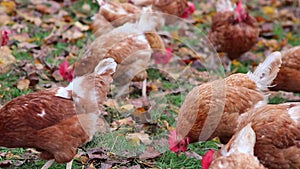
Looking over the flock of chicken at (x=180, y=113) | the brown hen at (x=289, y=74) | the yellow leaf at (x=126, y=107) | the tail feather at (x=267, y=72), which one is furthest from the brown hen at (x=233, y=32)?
the tail feather at (x=267, y=72)

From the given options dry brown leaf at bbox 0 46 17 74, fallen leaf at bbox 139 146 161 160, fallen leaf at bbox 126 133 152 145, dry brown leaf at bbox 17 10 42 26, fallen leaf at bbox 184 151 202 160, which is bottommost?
fallen leaf at bbox 184 151 202 160

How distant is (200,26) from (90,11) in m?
1.33

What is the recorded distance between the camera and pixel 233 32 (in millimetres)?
5672

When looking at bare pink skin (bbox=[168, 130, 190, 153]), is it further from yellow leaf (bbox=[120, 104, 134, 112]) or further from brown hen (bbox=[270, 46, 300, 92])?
brown hen (bbox=[270, 46, 300, 92])

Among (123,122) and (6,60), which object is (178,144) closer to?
(123,122)

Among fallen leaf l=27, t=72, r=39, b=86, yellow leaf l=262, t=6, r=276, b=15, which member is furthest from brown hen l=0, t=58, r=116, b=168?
yellow leaf l=262, t=6, r=276, b=15

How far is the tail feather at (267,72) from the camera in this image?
159 inches

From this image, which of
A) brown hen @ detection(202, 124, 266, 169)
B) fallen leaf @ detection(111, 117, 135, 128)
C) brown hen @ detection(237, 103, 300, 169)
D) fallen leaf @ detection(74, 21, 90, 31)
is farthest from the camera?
fallen leaf @ detection(74, 21, 90, 31)

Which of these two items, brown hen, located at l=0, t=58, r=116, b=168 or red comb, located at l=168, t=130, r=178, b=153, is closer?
brown hen, located at l=0, t=58, r=116, b=168

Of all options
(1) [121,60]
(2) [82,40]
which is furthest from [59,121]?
(2) [82,40]

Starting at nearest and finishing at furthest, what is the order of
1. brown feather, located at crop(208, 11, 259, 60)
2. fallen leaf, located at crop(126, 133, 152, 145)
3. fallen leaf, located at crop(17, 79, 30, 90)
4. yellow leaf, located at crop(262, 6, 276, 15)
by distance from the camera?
fallen leaf, located at crop(126, 133, 152, 145), fallen leaf, located at crop(17, 79, 30, 90), brown feather, located at crop(208, 11, 259, 60), yellow leaf, located at crop(262, 6, 276, 15)

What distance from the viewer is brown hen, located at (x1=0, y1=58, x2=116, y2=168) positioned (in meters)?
3.45

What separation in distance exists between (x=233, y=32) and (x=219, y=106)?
1931mm

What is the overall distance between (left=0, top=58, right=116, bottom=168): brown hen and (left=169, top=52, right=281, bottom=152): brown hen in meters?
0.60
